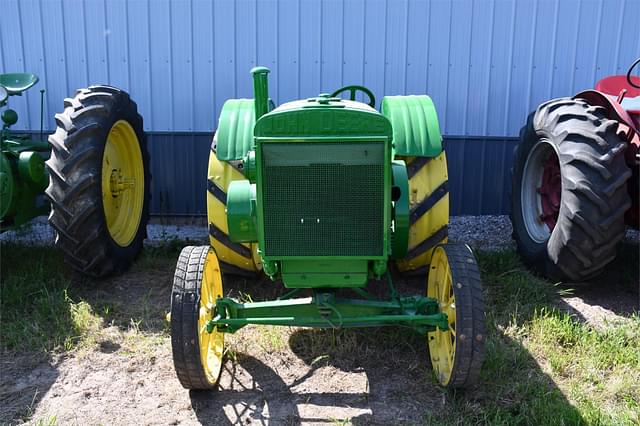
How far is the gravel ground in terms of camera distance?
218 inches

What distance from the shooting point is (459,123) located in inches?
237

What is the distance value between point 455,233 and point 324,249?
306 centimetres

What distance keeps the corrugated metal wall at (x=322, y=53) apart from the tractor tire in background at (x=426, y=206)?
2.11 metres

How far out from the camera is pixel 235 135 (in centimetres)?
407

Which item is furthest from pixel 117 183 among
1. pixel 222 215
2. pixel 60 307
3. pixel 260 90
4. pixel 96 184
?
pixel 260 90

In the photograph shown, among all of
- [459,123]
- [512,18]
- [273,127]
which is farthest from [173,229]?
[512,18]

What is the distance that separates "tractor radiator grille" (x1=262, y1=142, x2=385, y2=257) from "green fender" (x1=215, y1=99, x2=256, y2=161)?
1.11 meters

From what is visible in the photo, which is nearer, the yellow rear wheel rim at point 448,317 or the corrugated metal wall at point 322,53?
the yellow rear wheel rim at point 448,317

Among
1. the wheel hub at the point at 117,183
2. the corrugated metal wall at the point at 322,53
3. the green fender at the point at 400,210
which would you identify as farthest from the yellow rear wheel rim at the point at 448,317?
the corrugated metal wall at the point at 322,53

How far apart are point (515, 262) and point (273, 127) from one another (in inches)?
104

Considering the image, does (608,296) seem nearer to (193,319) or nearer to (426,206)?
(426,206)

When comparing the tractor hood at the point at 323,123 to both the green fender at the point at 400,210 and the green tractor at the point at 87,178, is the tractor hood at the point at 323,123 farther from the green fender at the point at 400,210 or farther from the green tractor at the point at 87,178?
the green tractor at the point at 87,178

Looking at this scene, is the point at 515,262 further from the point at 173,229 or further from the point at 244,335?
the point at 173,229

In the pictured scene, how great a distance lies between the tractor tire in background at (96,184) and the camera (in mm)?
4105
